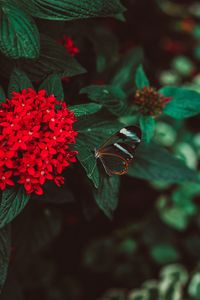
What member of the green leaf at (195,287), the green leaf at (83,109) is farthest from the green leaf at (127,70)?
the green leaf at (195,287)

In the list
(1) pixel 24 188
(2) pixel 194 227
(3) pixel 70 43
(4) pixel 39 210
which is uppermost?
(3) pixel 70 43

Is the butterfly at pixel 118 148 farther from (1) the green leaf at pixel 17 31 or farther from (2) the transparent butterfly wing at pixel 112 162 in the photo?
(1) the green leaf at pixel 17 31

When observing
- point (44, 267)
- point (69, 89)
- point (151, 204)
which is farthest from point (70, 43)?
point (151, 204)

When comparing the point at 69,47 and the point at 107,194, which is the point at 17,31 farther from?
the point at 107,194

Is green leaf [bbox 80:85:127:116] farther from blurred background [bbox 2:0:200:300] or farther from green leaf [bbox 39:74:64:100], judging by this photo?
blurred background [bbox 2:0:200:300]

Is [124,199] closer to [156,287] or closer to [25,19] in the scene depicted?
[156,287]

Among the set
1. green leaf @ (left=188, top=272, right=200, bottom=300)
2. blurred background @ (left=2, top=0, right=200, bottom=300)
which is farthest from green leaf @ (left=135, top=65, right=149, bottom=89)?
green leaf @ (left=188, top=272, right=200, bottom=300)
